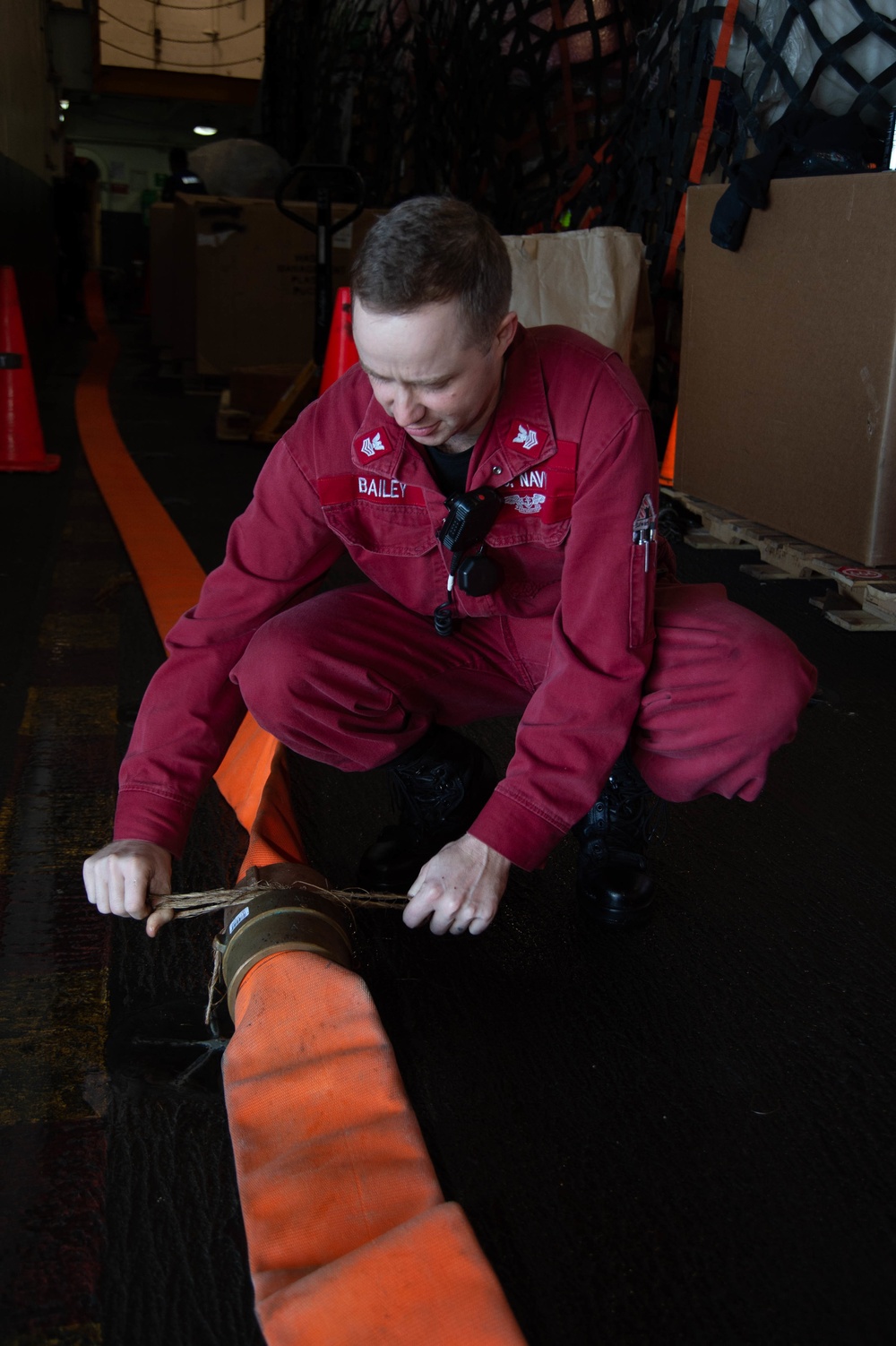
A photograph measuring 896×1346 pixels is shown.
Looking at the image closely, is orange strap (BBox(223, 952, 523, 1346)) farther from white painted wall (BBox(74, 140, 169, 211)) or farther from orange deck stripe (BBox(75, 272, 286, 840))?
white painted wall (BBox(74, 140, 169, 211))

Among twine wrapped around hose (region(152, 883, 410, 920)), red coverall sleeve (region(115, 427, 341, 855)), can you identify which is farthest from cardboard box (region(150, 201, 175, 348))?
twine wrapped around hose (region(152, 883, 410, 920))

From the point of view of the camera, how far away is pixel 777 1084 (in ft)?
4.25

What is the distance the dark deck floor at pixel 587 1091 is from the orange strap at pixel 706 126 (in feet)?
10.0

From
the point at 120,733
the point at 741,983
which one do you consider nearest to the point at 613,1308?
the point at 741,983

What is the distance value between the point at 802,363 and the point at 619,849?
2.04 m

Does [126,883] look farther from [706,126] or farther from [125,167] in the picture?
[125,167]

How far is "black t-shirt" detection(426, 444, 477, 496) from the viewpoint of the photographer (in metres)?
1.58

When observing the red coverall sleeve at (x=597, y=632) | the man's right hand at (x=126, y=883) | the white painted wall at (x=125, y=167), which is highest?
the white painted wall at (x=125, y=167)

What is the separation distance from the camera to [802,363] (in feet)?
10.4

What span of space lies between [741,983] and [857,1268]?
46 cm

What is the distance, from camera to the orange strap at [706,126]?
4.14 m

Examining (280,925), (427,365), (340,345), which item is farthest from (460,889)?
(340,345)

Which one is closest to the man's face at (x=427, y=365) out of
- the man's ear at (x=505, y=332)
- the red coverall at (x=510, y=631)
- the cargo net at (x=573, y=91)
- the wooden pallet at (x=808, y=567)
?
the man's ear at (x=505, y=332)

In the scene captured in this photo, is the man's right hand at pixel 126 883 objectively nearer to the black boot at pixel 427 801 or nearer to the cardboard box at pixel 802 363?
the black boot at pixel 427 801
